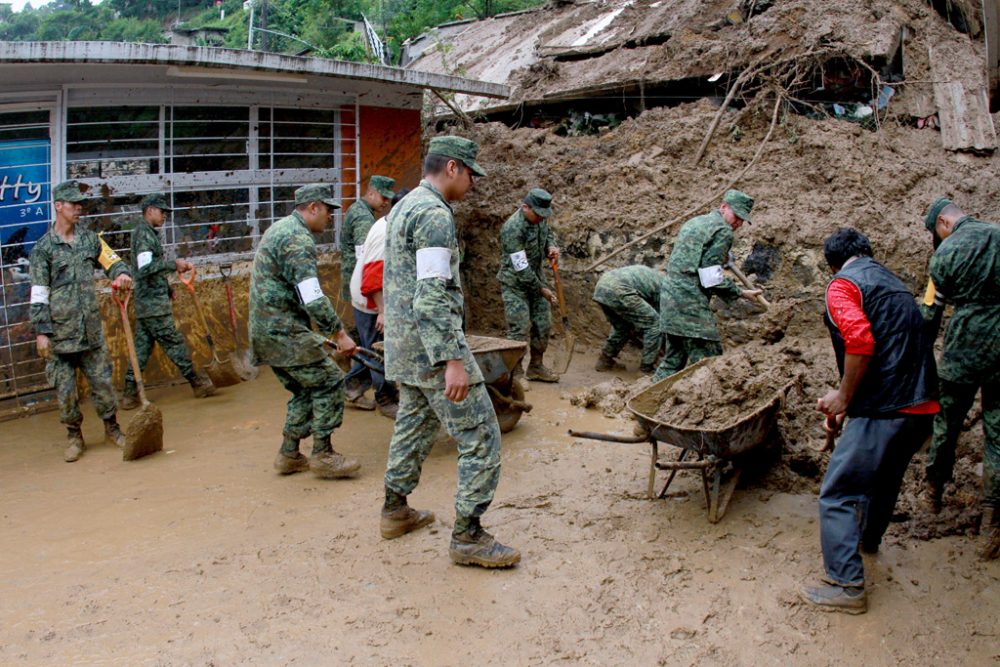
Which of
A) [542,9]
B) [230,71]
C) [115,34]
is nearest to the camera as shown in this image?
[230,71]

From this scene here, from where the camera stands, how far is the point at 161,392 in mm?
8289

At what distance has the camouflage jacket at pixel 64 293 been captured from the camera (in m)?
6.33

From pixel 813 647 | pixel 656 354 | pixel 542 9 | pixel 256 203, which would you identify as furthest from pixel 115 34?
pixel 813 647

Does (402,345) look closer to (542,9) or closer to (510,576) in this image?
(510,576)

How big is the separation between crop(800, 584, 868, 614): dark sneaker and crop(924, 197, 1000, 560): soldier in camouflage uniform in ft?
2.89

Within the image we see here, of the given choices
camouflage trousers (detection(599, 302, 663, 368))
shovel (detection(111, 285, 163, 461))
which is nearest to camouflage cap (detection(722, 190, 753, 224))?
camouflage trousers (detection(599, 302, 663, 368))

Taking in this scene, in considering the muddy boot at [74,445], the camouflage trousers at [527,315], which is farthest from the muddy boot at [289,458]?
the camouflage trousers at [527,315]

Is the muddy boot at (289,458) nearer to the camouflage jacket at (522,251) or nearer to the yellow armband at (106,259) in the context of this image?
the yellow armband at (106,259)

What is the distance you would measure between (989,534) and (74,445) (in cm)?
620

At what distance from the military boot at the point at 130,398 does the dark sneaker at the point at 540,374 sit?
3.70 m

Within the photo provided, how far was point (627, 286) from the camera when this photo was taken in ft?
26.6

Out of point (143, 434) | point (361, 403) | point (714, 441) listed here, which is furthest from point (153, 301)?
point (714, 441)

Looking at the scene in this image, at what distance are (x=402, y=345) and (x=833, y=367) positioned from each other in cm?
344

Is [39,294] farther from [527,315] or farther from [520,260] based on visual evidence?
[527,315]
